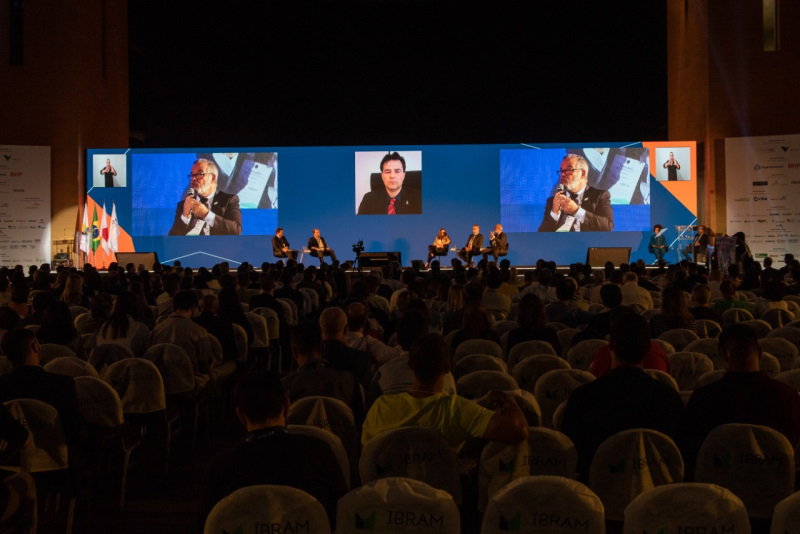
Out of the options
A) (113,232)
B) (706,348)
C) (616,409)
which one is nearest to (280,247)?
(113,232)

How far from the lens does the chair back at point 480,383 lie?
4238mm

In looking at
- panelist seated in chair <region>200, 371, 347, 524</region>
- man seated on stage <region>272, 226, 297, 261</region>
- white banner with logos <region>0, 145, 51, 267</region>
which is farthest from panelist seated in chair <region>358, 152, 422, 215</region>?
panelist seated in chair <region>200, 371, 347, 524</region>

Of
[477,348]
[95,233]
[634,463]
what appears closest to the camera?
[634,463]

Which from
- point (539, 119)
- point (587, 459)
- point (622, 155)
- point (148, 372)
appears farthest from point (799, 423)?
point (539, 119)

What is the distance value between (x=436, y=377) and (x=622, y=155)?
16474 mm

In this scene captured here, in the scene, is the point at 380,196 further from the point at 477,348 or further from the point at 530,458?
the point at 530,458

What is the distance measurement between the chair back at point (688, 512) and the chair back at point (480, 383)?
1.85m

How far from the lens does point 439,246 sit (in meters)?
18.6

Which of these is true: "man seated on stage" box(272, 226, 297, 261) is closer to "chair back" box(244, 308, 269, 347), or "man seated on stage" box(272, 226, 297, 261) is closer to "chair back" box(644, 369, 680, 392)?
"chair back" box(244, 308, 269, 347)

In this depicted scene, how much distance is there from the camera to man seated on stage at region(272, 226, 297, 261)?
59.7 ft

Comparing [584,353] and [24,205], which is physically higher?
[24,205]

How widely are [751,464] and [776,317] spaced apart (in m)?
4.21

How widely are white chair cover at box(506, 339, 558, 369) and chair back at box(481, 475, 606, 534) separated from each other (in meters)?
2.97

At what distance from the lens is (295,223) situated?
790 inches
